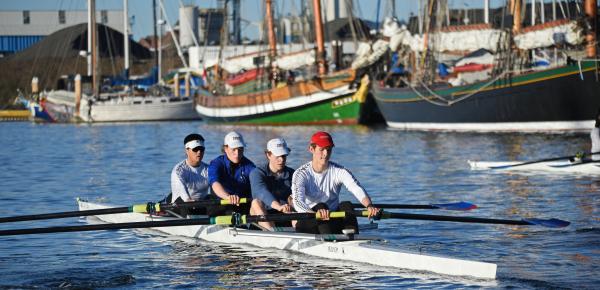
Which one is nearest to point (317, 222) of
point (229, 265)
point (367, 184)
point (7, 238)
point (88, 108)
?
point (229, 265)

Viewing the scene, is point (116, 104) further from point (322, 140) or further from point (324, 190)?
point (322, 140)

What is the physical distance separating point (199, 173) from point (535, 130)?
1131 inches

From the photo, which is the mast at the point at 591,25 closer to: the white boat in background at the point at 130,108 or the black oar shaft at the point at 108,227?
the black oar shaft at the point at 108,227

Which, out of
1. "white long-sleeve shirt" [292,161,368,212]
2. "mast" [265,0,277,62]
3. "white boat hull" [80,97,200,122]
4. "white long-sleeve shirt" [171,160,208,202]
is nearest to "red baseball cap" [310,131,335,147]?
"white long-sleeve shirt" [292,161,368,212]

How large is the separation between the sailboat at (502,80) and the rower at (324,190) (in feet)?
85.4

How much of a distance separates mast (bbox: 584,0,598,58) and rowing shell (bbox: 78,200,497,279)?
85.5ft

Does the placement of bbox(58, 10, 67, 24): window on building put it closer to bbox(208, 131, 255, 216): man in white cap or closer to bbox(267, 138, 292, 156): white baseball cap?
bbox(208, 131, 255, 216): man in white cap

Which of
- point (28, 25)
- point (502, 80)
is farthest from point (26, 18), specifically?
point (502, 80)

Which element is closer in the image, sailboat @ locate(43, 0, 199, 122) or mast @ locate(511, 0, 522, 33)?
mast @ locate(511, 0, 522, 33)

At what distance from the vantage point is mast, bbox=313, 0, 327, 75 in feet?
191

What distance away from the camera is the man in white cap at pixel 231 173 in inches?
724

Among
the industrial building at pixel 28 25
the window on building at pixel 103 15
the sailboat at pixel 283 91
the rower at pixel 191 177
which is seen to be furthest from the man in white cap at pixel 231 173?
the window on building at pixel 103 15

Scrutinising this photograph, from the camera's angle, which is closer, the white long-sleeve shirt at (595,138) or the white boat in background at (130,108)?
the white long-sleeve shirt at (595,138)

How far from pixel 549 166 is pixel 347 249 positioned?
14.7 m
